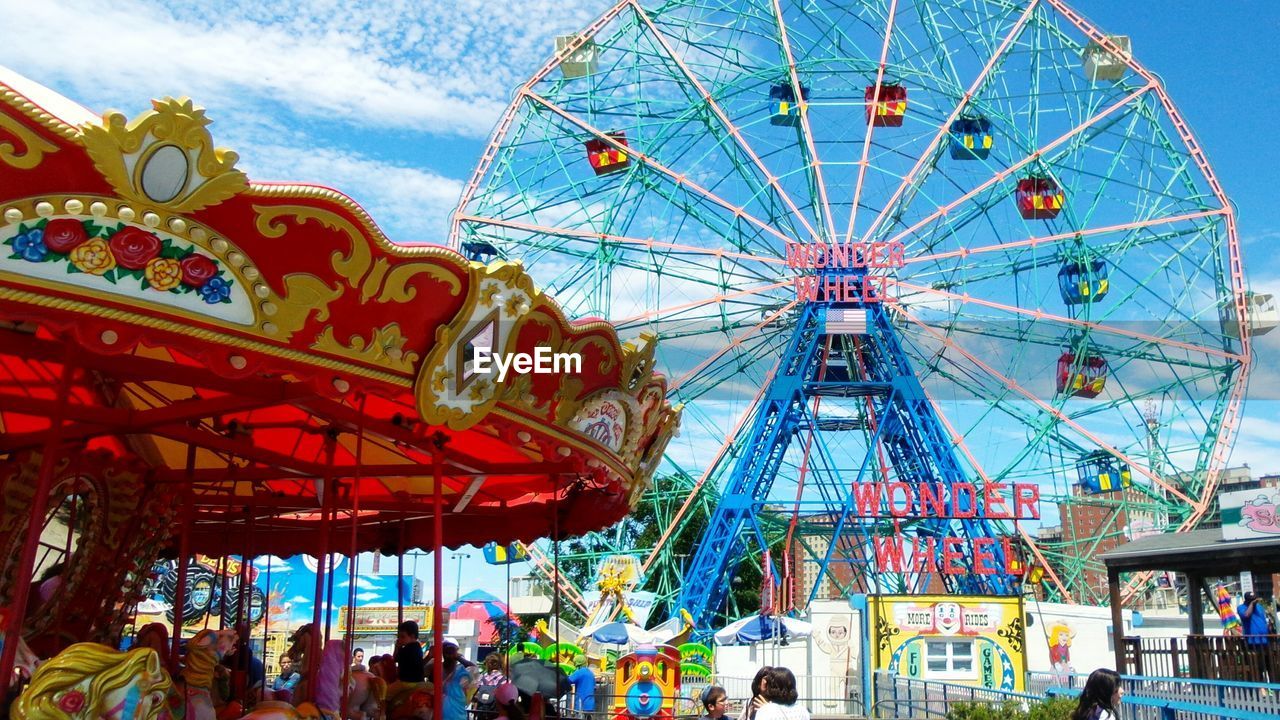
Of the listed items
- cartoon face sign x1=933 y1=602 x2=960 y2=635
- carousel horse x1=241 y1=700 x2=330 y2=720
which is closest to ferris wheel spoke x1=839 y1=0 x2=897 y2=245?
cartoon face sign x1=933 y1=602 x2=960 y2=635

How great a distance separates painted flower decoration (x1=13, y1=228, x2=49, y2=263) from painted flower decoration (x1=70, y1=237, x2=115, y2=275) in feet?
0.36

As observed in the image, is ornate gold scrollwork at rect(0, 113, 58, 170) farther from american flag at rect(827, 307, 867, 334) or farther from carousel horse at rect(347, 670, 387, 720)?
american flag at rect(827, 307, 867, 334)

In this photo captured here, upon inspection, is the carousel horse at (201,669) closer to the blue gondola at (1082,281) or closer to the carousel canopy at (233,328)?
the carousel canopy at (233,328)

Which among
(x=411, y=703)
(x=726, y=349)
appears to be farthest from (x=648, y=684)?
(x=726, y=349)

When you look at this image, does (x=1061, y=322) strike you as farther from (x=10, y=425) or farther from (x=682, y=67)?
(x=10, y=425)

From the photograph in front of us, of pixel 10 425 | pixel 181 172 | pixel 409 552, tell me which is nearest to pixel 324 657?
pixel 181 172

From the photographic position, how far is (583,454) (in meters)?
7.07

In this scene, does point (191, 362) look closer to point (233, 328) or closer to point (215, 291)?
point (233, 328)

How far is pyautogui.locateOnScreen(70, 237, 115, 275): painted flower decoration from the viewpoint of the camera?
409 centimetres

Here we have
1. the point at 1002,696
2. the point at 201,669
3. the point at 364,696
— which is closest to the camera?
the point at 201,669

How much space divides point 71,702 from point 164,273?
172cm

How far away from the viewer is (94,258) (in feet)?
13.5

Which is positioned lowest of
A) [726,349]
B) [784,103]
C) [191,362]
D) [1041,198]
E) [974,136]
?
[191,362]

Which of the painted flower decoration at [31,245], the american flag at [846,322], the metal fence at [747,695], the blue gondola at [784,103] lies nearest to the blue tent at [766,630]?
the metal fence at [747,695]
